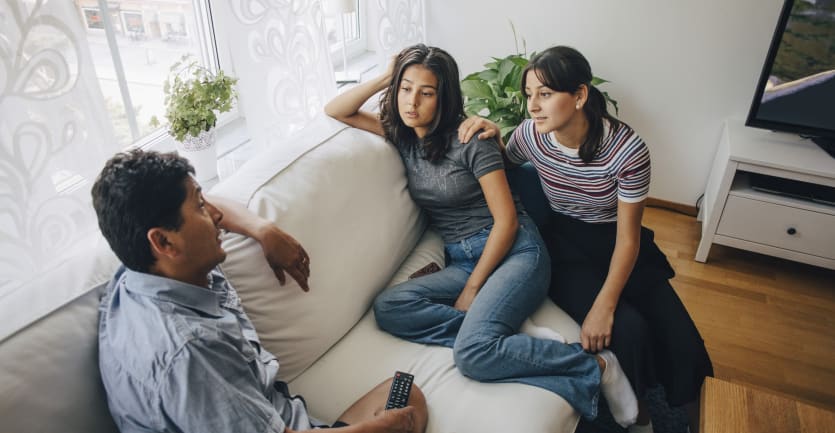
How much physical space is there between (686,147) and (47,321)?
2.58 meters

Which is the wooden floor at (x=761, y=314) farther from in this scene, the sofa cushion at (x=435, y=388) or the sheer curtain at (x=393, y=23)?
the sheer curtain at (x=393, y=23)

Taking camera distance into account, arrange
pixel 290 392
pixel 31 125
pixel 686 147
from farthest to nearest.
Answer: pixel 686 147, pixel 290 392, pixel 31 125

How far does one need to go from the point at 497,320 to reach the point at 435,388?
23 centimetres

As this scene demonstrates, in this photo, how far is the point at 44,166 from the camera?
3.73 feet

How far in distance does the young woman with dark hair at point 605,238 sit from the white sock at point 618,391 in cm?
3

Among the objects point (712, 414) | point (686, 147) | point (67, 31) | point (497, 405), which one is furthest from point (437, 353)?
point (686, 147)

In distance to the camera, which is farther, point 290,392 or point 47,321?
point 290,392

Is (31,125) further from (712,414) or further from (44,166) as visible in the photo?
(712,414)

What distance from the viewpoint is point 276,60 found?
5.77ft

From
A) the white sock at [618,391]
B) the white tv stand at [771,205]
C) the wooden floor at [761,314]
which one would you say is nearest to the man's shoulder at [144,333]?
the white sock at [618,391]

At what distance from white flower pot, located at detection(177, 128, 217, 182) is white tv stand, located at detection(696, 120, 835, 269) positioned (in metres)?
1.86

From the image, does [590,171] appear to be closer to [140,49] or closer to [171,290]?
[171,290]

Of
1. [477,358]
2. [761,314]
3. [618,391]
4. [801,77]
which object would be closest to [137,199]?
[477,358]

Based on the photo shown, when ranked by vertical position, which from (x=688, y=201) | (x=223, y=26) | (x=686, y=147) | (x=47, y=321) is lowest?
(x=688, y=201)
